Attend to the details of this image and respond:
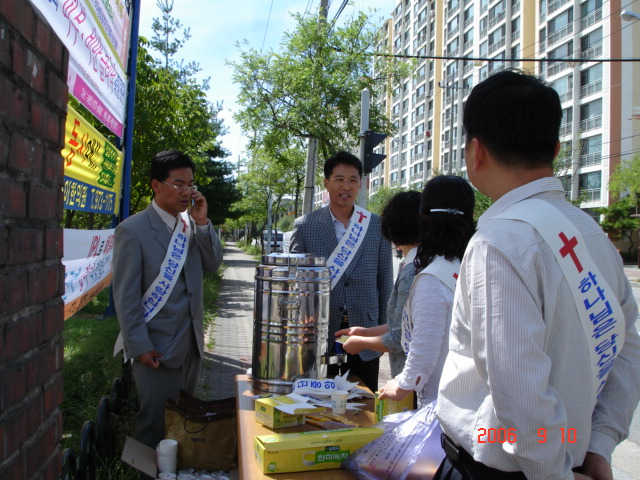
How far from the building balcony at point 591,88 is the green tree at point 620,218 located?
25.7 feet

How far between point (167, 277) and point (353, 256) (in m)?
1.12

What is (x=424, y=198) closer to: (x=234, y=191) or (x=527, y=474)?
(x=527, y=474)

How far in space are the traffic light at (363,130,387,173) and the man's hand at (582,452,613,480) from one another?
6629 millimetres

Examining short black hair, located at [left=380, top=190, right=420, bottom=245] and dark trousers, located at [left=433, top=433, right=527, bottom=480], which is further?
short black hair, located at [left=380, top=190, right=420, bottom=245]

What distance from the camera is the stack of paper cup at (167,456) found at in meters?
2.70

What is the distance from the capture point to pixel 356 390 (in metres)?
2.50

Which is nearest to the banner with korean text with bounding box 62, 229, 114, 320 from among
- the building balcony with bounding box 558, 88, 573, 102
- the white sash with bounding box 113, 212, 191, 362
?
the white sash with bounding box 113, 212, 191, 362

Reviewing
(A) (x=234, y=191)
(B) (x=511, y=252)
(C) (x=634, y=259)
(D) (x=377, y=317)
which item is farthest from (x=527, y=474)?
(C) (x=634, y=259)

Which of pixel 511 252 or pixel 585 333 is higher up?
pixel 511 252

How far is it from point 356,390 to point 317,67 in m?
11.9

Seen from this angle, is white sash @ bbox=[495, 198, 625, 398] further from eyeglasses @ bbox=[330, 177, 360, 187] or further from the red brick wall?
eyeglasses @ bbox=[330, 177, 360, 187]

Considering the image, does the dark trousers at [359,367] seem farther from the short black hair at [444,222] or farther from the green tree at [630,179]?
the green tree at [630,179]

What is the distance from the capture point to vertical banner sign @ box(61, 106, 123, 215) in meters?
3.00
